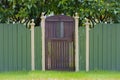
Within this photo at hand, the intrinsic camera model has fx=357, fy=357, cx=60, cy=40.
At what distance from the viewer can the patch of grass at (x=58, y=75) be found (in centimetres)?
1109

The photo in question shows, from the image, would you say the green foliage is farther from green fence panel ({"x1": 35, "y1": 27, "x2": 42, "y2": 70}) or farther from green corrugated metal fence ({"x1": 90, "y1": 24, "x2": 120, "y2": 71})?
green fence panel ({"x1": 35, "y1": 27, "x2": 42, "y2": 70})

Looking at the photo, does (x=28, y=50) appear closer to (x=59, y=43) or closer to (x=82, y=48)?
(x=59, y=43)

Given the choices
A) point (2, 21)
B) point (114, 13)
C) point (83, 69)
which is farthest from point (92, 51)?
point (2, 21)

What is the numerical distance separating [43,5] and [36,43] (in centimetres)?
168

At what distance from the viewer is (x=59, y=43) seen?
41.7ft

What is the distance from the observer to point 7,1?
13789mm

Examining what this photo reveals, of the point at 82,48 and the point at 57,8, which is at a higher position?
the point at 57,8

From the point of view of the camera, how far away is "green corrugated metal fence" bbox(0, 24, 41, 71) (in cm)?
1288

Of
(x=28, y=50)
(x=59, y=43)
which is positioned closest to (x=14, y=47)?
(x=28, y=50)

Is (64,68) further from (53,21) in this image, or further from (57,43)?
(53,21)

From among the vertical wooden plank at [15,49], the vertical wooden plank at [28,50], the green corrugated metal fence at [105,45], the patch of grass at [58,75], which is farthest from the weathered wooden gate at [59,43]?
the vertical wooden plank at [15,49]

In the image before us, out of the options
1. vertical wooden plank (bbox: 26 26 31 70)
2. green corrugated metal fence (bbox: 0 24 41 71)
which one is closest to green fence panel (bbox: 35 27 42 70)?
green corrugated metal fence (bbox: 0 24 41 71)

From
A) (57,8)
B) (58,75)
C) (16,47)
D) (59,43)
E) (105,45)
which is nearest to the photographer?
(58,75)

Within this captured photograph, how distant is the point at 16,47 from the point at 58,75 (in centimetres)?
219
